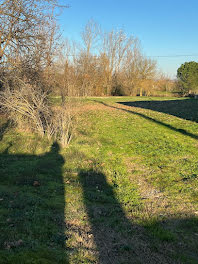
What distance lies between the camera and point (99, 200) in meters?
5.59

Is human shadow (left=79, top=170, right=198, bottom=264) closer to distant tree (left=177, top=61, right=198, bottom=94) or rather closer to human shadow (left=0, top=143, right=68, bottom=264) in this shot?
human shadow (left=0, top=143, right=68, bottom=264)

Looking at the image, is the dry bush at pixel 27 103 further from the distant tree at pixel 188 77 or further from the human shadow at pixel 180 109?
the distant tree at pixel 188 77

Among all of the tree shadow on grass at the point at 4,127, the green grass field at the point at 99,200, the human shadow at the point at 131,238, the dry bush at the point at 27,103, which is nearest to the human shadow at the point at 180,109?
the green grass field at the point at 99,200

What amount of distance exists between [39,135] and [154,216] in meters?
7.59

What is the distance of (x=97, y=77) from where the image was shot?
45188 mm

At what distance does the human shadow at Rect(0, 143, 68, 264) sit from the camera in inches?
126

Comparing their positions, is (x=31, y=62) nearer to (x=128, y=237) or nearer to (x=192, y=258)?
(x=128, y=237)

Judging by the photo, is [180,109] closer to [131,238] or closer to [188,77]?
[131,238]

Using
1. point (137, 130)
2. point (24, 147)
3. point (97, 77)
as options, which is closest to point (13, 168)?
point (24, 147)

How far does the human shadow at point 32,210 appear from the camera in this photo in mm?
3210

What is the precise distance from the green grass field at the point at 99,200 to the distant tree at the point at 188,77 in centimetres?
3959

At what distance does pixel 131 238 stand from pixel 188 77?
49014mm

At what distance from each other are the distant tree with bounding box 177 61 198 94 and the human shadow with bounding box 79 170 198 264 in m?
46.6

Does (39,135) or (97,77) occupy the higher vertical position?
(97,77)
